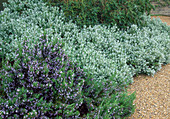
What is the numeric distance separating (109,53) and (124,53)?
350 mm

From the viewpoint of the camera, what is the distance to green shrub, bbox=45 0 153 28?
15.8 ft

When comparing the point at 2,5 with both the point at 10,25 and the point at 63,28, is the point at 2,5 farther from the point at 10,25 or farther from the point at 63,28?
the point at 63,28

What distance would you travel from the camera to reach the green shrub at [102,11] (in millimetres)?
4809

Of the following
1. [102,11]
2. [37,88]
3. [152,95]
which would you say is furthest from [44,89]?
[102,11]

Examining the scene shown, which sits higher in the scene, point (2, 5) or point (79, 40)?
point (2, 5)

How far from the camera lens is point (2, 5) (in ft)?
16.9

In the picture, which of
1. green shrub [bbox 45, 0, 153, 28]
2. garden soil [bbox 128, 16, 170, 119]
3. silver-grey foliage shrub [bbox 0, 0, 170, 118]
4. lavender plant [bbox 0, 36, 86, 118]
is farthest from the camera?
green shrub [bbox 45, 0, 153, 28]

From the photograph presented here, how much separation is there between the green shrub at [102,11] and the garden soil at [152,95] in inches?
63.9

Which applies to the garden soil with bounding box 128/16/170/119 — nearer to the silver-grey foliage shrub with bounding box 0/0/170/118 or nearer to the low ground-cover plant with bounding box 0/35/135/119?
the silver-grey foliage shrub with bounding box 0/0/170/118

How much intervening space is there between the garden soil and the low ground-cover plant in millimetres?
512

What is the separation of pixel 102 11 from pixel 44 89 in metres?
3.08

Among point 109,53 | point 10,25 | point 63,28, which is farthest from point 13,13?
Answer: point 109,53

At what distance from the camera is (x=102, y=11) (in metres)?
5.00

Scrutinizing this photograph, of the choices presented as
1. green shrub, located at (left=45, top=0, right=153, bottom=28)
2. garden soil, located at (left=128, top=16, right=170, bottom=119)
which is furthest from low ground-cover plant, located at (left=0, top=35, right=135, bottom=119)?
green shrub, located at (left=45, top=0, right=153, bottom=28)
